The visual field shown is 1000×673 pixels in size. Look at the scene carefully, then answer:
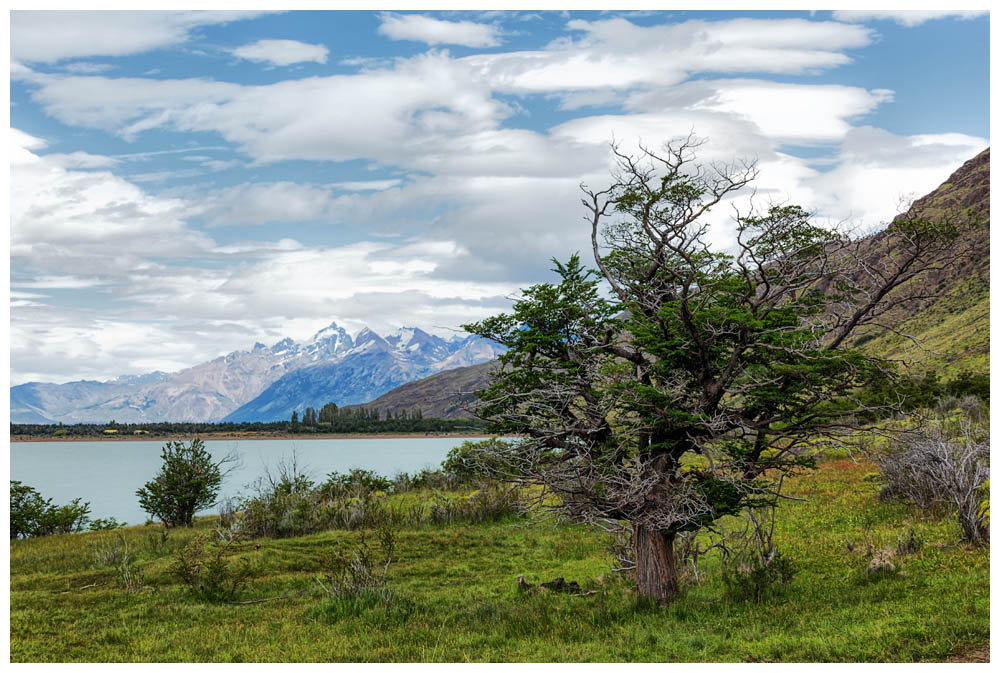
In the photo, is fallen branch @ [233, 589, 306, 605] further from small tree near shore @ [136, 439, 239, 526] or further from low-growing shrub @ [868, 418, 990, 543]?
small tree near shore @ [136, 439, 239, 526]

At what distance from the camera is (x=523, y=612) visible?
47.2ft

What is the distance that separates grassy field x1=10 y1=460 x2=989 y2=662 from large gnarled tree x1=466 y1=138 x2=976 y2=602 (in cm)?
202

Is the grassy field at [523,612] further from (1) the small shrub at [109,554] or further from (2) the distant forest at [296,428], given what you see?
(2) the distant forest at [296,428]

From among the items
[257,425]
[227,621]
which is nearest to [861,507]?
[227,621]

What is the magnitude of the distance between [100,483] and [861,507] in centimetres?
7014

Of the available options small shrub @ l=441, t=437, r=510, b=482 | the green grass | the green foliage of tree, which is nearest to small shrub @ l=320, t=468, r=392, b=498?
small shrub @ l=441, t=437, r=510, b=482

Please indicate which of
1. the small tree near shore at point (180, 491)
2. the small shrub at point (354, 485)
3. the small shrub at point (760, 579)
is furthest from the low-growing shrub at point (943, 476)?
the small tree near shore at point (180, 491)

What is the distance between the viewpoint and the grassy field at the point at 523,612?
36.4 ft

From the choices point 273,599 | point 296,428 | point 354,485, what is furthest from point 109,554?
point 296,428

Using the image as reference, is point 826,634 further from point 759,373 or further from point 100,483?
point 100,483

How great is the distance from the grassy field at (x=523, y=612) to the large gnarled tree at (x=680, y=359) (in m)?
2.02

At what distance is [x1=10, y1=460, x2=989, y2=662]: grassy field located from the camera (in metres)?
11.1

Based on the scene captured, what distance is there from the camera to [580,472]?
13.8 metres

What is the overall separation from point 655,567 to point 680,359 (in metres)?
4.08
